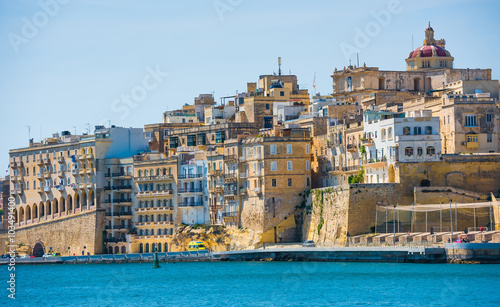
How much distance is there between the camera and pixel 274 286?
76750mm

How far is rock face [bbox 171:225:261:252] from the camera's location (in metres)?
97.8

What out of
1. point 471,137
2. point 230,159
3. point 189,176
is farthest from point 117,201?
point 471,137

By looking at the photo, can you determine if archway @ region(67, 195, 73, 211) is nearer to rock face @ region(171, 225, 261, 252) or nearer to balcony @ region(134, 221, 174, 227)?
balcony @ region(134, 221, 174, 227)

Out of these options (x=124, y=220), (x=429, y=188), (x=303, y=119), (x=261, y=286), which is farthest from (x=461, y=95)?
(x=124, y=220)

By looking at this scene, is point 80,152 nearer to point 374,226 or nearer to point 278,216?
point 278,216

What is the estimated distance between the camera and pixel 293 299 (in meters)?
70.4

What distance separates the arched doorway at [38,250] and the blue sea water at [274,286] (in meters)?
21.9

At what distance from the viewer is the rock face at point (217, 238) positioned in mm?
97812

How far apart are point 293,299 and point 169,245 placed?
121ft

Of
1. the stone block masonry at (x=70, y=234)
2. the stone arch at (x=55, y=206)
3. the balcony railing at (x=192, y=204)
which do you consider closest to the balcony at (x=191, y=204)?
the balcony railing at (x=192, y=204)

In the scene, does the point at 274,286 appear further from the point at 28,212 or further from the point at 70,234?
the point at 28,212

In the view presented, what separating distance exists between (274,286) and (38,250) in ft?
156

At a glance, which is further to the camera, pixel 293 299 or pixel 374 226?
pixel 374 226

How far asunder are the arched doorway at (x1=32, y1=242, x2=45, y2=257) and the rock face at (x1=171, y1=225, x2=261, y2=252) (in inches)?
747
